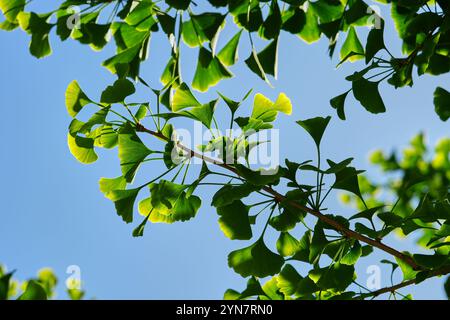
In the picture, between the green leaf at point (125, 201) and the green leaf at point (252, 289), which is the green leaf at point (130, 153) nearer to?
the green leaf at point (125, 201)

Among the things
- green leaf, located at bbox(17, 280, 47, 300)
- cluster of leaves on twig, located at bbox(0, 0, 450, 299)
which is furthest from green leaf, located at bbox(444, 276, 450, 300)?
green leaf, located at bbox(17, 280, 47, 300)

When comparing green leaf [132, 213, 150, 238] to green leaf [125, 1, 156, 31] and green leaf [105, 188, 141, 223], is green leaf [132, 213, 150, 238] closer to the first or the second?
green leaf [105, 188, 141, 223]

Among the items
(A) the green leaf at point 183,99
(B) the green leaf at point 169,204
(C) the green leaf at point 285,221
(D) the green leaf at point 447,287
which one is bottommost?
(D) the green leaf at point 447,287

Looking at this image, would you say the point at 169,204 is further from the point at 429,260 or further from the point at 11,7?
the point at 11,7

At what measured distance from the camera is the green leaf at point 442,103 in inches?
55.6

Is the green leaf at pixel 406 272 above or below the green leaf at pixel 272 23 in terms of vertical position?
below

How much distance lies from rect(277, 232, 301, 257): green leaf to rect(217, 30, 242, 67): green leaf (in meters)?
0.60

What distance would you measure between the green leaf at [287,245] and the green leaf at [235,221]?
0.10m

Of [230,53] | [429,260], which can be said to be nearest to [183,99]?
[230,53]

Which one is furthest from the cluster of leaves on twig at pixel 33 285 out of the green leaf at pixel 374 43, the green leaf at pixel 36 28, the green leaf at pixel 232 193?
the green leaf at pixel 36 28
